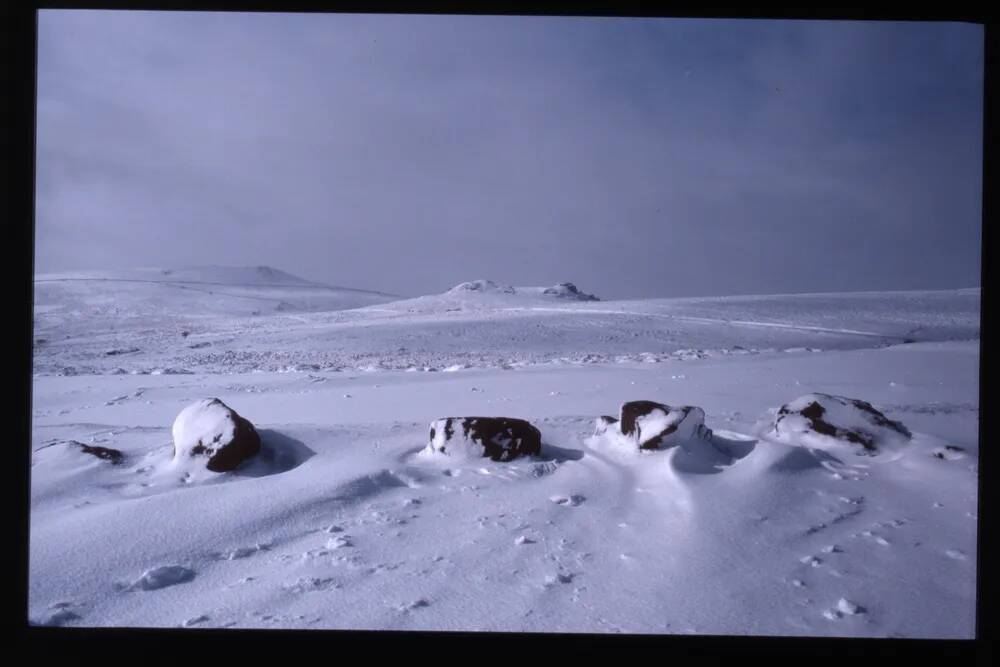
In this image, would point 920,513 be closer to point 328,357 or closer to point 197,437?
point 197,437

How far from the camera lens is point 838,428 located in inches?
103

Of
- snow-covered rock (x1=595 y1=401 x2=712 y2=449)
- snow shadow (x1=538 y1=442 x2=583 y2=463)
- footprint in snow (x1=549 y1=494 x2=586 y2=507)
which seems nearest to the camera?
footprint in snow (x1=549 y1=494 x2=586 y2=507)

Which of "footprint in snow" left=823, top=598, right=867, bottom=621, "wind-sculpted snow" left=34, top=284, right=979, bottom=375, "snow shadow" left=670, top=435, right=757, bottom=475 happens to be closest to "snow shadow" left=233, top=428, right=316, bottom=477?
"snow shadow" left=670, top=435, right=757, bottom=475

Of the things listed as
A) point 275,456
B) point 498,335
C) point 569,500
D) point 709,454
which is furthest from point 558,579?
point 498,335

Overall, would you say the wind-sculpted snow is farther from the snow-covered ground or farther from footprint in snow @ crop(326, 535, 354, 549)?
footprint in snow @ crop(326, 535, 354, 549)

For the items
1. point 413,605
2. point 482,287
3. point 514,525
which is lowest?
point 413,605

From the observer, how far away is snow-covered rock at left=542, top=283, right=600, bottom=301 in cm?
1647

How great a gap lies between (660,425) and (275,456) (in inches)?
73.0

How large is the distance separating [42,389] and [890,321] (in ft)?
38.9

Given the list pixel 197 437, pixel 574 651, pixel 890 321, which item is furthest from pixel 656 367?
pixel 890 321

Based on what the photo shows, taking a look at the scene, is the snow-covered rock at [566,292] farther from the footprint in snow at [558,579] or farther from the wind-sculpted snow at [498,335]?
the footprint in snow at [558,579]

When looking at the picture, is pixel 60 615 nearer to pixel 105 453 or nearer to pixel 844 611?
pixel 105 453

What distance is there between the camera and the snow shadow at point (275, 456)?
8.03 ft

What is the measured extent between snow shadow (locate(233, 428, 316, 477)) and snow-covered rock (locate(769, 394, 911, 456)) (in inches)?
95.2
